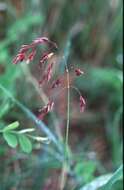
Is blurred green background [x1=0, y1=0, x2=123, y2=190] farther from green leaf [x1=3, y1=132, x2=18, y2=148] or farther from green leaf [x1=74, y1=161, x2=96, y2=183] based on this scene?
green leaf [x1=3, y1=132, x2=18, y2=148]

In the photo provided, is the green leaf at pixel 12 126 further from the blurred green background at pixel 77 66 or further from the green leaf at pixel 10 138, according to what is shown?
the blurred green background at pixel 77 66

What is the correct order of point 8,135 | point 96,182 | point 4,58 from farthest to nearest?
point 4,58 < point 96,182 < point 8,135

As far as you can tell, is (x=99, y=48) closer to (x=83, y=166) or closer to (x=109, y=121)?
(x=109, y=121)

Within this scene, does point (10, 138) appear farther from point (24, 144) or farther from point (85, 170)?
point (85, 170)

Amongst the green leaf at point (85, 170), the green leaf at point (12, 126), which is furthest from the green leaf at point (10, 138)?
the green leaf at point (85, 170)

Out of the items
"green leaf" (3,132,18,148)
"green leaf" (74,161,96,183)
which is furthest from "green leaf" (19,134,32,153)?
"green leaf" (74,161,96,183)

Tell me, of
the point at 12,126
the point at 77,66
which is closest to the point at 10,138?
the point at 12,126

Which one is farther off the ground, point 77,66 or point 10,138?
point 10,138

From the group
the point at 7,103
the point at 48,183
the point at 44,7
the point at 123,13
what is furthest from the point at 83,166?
the point at 44,7

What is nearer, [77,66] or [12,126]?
[12,126]
